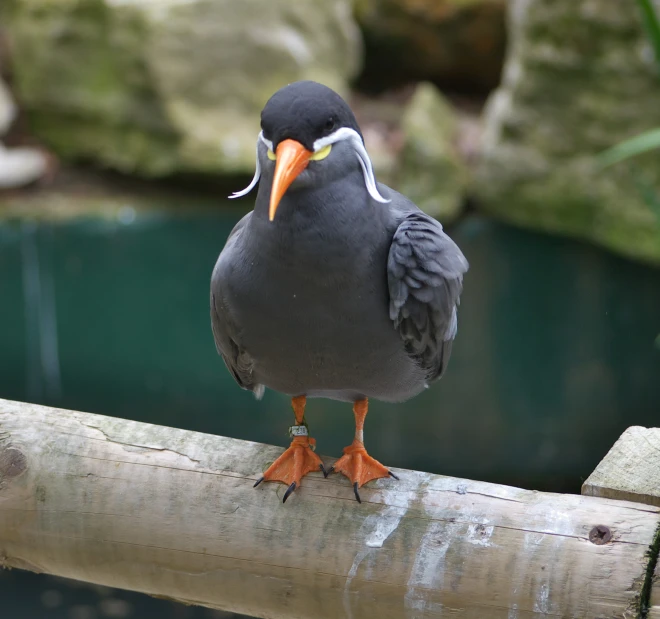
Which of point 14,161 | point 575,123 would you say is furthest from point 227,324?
point 14,161

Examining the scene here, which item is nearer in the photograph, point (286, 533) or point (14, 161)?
point (286, 533)

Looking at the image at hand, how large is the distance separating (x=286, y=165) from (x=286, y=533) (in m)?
0.74

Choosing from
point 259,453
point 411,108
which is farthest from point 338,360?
point 411,108

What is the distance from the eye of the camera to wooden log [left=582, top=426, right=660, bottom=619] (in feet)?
5.63

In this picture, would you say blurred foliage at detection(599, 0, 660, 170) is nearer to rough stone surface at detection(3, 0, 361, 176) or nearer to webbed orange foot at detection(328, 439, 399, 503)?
webbed orange foot at detection(328, 439, 399, 503)

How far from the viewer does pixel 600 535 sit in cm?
161

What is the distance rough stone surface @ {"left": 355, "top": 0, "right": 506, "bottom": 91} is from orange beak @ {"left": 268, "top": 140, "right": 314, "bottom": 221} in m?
4.39

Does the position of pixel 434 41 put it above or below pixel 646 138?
below

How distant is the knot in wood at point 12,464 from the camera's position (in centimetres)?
188

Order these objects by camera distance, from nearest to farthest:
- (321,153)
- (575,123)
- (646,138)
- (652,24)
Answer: (321,153) → (646,138) → (652,24) → (575,123)

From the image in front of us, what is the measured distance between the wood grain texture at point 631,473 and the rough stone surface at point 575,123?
8.84ft

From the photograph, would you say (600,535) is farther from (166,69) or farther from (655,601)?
(166,69)

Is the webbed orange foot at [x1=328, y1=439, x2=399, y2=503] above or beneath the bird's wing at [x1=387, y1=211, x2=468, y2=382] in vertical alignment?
beneath

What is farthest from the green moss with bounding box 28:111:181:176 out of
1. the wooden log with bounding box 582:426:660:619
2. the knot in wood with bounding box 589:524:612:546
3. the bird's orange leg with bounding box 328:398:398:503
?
the knot in wood with bounding box 589:524:612:546
